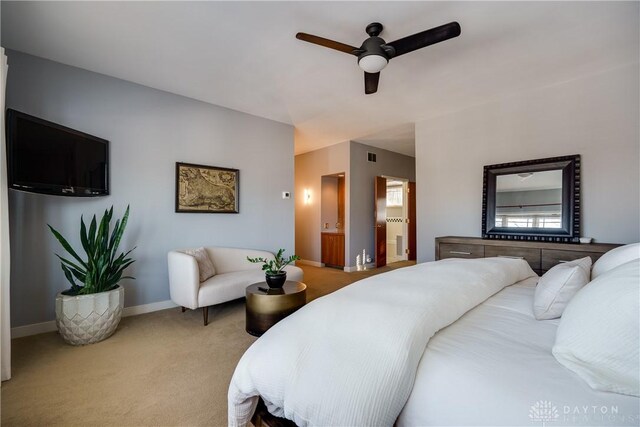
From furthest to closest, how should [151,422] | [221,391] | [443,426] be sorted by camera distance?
[221,391], [151,422], [443,426]

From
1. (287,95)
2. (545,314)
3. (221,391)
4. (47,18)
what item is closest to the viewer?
(545,314)

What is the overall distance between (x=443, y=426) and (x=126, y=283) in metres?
3.50

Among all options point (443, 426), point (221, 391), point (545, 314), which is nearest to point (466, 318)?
point (545, 314)

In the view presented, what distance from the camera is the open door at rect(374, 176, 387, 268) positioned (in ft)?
20.3

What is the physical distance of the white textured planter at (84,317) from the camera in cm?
232

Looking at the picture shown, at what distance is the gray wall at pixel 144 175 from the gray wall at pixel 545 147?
7.59 ft

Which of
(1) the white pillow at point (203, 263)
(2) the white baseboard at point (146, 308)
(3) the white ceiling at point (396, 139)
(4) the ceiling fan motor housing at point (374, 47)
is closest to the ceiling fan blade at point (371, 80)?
(4) the ceiling fan motor housing at point (374, 47)

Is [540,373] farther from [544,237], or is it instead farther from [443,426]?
[544,237]

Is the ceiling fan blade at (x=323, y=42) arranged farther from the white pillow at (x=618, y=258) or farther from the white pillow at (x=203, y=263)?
the white pillow at (x=203, y=263)

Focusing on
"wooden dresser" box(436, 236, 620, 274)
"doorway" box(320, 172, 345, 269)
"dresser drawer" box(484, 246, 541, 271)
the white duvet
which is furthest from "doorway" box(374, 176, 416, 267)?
the white duvet

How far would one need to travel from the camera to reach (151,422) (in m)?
1.50

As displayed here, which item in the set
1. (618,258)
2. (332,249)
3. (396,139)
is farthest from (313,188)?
(618,258)

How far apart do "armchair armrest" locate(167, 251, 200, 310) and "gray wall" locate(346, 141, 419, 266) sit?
3464 mm
